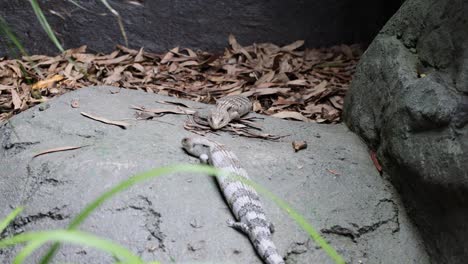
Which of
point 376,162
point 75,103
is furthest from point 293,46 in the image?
point 75,103

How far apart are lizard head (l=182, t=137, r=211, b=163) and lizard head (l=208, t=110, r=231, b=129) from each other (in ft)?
1.36

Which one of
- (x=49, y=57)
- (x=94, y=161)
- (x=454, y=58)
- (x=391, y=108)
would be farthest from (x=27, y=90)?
(x=454, y=58)

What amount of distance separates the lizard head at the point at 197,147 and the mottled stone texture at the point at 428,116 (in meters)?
1.23

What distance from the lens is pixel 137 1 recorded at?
241 inches

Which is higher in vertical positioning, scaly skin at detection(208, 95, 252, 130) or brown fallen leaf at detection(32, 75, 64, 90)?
scaly skin at detection(208, 95, 252, 130)

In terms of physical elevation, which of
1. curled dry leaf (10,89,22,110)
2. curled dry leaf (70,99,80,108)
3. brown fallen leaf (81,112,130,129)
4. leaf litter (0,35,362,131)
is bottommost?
curled dry leaf (10,89,22,110)

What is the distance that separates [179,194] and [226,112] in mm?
1236

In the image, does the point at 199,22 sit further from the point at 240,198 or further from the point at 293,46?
the point at 240,198

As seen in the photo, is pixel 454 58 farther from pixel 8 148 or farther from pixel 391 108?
pixel 8 148

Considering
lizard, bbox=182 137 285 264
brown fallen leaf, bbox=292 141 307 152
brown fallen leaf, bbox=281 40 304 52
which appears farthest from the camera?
brown fallen leaf, bbox=281 40 304 52

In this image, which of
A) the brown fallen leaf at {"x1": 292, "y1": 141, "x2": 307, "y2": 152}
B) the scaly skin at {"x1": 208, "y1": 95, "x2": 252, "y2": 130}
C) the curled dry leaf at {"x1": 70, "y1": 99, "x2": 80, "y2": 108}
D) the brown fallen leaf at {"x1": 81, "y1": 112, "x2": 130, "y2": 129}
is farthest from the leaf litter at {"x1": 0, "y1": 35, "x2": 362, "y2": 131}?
the brown fallen leaf at {"x1": 81, "y1": 112, "x2": 130, "y2": 129}

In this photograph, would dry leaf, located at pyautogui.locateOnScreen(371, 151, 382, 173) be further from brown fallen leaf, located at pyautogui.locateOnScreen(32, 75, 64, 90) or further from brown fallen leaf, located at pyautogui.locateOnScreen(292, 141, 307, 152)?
brown fallen leaf, located at pyautogui.locateOnScreen(32, 75, 64, 90)

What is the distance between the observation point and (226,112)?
4715mm

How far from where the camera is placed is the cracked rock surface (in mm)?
3355
